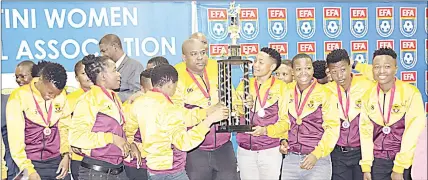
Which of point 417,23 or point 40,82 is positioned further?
point 417,23

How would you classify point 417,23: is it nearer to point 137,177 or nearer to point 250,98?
point 250,98

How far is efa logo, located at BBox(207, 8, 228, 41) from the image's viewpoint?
4.58 meters

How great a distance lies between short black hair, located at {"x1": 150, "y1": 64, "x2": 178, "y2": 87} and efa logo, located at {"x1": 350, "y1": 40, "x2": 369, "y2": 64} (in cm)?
140

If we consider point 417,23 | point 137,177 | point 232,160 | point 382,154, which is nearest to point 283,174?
point 232,160

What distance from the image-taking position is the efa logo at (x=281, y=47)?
15.4 ft

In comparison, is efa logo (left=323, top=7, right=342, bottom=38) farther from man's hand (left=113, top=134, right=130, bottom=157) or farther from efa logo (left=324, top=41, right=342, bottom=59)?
man's hand (left=113, top=134, right=130, bottom=157)

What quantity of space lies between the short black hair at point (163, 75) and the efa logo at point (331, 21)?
124cm

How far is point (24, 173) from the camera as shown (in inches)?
160

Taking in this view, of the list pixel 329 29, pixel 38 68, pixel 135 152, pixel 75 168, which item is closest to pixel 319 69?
pixel 329 29

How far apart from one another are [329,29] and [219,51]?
843 mm

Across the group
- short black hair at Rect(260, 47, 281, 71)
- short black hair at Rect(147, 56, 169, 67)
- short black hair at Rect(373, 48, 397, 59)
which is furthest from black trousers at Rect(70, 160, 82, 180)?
short black hair at Rect(373, 48, 397, 59)

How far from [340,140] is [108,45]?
71.0 inches

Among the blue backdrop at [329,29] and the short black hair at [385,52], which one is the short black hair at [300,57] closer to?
the blue backdrop at [329,29]

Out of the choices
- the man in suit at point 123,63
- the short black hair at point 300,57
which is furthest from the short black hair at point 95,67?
the short black hair at point 300,57
